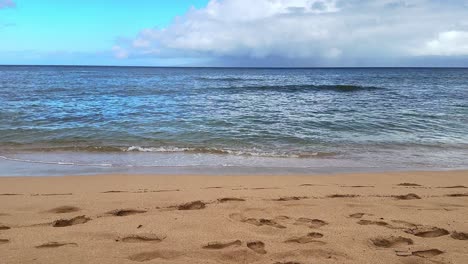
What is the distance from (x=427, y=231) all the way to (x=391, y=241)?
0.60 metres

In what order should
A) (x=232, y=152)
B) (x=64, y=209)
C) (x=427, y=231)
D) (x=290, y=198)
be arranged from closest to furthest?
(x=427, y=231) < (x=64, y=209) < (x=290, y=198) < (x=232, y=152)

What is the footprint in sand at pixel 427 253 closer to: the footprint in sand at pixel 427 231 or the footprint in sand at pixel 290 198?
the footprint in sand at pixel 427 231

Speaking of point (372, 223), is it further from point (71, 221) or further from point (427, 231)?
point (71, 221)

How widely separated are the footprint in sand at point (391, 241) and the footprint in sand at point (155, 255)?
2094mm

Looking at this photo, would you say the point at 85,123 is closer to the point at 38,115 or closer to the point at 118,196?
the point at 38,115

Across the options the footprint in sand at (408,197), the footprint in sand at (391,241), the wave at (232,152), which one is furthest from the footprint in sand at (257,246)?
the wave at (232,152)

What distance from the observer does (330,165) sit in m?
8.30

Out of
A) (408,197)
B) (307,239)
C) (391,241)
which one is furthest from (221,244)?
(408,197)

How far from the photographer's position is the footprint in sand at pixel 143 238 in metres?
3.77

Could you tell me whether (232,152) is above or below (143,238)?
below

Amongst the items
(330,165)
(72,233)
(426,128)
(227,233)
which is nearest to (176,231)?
(227,233)

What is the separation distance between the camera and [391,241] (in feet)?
12.5

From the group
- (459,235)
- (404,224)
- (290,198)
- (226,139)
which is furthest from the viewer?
(226,139)

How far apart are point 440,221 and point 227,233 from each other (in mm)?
2656
